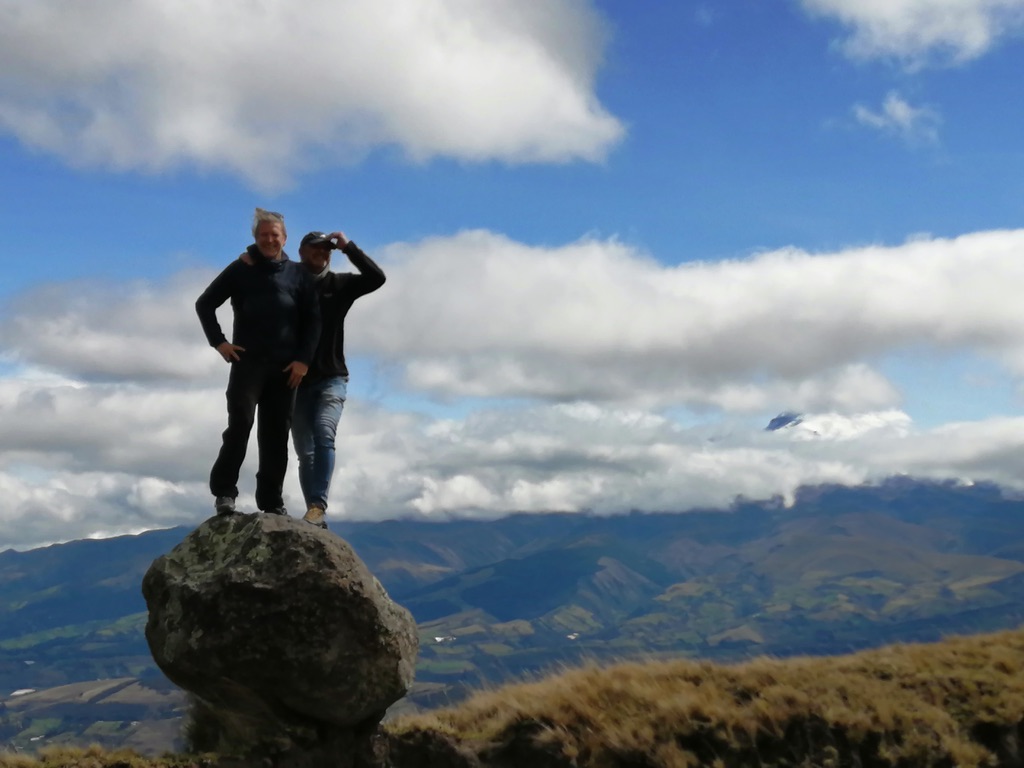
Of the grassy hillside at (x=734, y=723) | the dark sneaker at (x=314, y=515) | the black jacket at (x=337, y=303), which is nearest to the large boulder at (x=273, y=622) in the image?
the dark sneaker at (x=314, y=515)

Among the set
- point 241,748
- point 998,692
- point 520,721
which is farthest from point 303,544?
point 998,692

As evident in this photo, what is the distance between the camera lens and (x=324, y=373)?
13484 millimetres

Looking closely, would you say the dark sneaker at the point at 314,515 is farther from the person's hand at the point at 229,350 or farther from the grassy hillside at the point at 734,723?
the grassy hillside at the point at 734,723

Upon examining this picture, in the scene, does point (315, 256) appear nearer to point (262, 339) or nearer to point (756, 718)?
point (262, 339)

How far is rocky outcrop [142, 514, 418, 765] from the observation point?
12180 millimetres

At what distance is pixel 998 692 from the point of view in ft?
48.9

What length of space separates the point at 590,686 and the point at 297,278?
828 centimetres

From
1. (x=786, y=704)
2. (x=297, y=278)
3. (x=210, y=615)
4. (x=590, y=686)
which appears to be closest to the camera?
(x=210, y=615)

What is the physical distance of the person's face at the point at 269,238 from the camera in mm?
12725

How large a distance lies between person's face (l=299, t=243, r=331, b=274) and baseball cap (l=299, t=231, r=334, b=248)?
6 centimetres

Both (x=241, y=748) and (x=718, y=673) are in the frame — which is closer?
(x=241, y=748)

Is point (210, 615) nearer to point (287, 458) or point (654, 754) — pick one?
point (287, 458)

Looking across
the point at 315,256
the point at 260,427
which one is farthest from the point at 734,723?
the point at 315,256

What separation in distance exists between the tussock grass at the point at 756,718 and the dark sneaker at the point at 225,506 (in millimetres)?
4436
